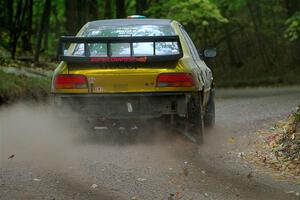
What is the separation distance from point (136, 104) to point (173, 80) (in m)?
0.63

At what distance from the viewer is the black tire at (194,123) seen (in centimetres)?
912

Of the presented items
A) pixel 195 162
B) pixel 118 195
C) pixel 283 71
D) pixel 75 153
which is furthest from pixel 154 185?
pixel 283 71

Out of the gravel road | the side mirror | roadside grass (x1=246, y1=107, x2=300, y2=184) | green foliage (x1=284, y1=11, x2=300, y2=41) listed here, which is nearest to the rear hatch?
the gravel road

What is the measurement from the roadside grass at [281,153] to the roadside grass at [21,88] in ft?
18.2

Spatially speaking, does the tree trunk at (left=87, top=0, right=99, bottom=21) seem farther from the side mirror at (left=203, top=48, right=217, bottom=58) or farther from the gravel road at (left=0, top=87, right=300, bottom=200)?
the gravel road at (left=0, top=87, right=300, bottom=200)

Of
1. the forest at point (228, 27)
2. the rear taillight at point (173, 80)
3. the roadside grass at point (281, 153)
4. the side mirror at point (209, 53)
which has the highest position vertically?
the rear taillight at point (173, 80)

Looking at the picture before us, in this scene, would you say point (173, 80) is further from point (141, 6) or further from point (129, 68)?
point (141, 6)

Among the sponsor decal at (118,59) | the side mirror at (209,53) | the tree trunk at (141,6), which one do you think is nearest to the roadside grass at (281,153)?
the sponsor decal at (118,59)

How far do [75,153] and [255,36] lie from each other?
113ft

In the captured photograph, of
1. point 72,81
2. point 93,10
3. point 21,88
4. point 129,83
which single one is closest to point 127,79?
point 129,83

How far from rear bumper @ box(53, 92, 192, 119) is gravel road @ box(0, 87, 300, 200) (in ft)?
1.44

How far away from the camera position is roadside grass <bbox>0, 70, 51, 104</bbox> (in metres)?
13.0

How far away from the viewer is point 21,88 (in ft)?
45.9

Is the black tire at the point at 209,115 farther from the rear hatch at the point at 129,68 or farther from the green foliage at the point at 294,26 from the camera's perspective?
the green foliage at the point at 294,26
